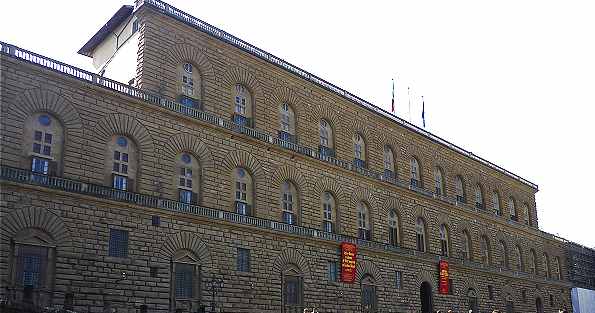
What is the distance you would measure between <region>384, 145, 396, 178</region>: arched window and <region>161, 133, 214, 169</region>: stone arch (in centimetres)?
1332

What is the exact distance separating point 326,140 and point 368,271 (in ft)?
23.1

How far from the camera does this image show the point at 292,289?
28.4m

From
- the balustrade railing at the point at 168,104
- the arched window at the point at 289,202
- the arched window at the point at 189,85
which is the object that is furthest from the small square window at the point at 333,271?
the arched window at the point at 189,85

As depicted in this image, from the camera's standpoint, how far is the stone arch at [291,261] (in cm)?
2778

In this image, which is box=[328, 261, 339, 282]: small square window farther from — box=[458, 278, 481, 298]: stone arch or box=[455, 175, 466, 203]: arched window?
box=[455, 175, 466, 203]: arched window

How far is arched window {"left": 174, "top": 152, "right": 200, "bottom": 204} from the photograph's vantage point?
25281 mm

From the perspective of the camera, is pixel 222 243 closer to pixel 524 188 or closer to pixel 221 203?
pixel 221 203

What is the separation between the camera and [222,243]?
84.4 ft

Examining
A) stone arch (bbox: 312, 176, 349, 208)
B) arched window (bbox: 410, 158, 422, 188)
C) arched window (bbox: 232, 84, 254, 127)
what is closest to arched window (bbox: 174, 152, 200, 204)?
arched window (bbox: 232, 84, 254, 127)

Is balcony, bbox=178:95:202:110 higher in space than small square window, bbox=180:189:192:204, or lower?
higher

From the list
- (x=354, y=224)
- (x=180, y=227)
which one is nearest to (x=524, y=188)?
(x=354, y=224)

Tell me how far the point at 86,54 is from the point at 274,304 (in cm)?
1611

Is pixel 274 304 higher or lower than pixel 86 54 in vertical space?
lower

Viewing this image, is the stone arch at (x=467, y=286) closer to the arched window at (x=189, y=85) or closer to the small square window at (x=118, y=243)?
the arched window at (x=189, y=85)
